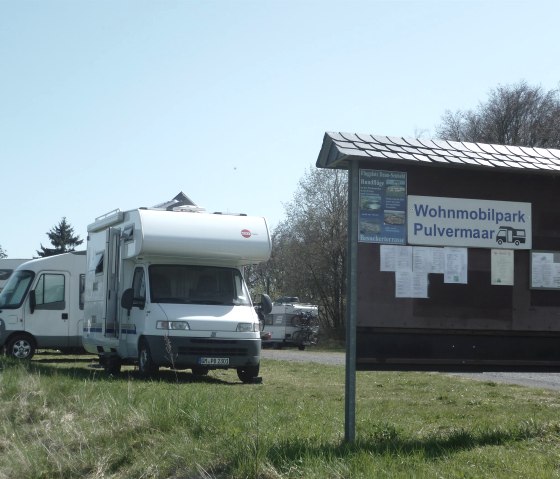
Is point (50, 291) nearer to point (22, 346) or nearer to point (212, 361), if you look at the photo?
point (22, 346)

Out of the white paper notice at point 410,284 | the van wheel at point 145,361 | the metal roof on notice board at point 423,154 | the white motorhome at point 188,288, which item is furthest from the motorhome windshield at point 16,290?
the white paper notice at point 410,284

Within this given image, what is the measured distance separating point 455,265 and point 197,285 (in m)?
8.40

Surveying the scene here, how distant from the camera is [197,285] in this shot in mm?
16766

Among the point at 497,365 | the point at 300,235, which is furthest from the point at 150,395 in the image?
the point at 300,235

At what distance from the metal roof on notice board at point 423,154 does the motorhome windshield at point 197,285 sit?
8.04m

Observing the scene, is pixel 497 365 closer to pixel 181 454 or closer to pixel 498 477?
pixel 498 477

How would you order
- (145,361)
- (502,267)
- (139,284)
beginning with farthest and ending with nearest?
(139,284) → (145,361) → (502,267)

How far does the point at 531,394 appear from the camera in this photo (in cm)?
1386

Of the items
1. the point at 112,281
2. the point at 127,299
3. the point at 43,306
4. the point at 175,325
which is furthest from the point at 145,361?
the point at 43,306

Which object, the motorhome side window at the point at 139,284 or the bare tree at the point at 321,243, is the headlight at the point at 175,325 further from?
the bare tree at the point at 321,243

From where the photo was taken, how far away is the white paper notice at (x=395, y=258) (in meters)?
8.73

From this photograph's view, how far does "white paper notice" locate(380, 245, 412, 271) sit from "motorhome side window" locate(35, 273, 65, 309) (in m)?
16.8

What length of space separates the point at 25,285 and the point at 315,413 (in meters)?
15.6

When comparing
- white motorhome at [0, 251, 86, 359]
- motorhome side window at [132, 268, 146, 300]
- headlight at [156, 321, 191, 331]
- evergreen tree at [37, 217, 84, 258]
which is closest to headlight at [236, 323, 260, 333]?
headlight at [156, 321, 191, 331]
